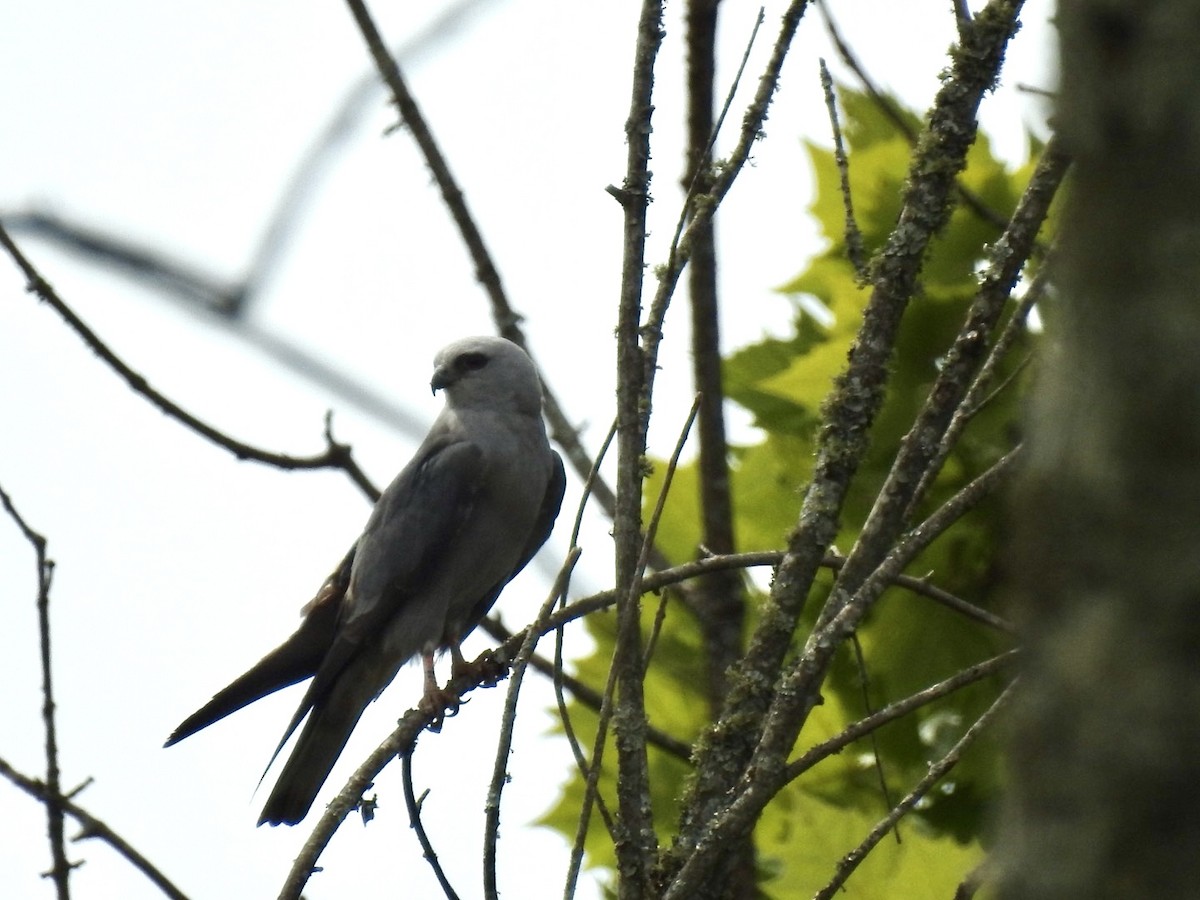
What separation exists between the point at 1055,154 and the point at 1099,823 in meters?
2.24

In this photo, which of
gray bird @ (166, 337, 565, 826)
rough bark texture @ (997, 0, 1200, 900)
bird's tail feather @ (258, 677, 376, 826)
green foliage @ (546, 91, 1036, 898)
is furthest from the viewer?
gray bird @ (166, 337, 565, 826)

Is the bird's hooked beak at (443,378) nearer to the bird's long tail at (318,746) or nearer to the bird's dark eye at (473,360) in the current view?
the bird's dark eye at (473,360)

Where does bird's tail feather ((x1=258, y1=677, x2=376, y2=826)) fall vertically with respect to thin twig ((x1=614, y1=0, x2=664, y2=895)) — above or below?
above

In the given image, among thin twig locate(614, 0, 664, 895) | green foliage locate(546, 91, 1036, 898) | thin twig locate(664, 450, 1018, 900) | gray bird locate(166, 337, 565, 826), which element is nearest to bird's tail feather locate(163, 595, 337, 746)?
gray bird locate(166, 337, 565, 826)

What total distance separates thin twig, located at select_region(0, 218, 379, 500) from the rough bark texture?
326 centimetres

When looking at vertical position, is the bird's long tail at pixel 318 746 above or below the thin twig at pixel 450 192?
below

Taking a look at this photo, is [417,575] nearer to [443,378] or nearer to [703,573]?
[443,378]

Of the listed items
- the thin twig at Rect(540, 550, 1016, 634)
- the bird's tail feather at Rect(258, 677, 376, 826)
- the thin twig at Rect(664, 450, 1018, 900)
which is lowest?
the thin twig at Rect(664, 450, 1018, 900)

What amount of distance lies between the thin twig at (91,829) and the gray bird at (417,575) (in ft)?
7.69

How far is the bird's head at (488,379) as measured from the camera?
6352mm

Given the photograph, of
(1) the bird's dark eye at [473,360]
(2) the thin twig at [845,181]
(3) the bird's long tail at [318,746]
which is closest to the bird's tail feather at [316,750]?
(3) the bird's long tail at [318,746]

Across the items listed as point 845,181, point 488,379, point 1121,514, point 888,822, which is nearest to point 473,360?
point 488,379

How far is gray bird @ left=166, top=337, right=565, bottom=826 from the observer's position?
562cm

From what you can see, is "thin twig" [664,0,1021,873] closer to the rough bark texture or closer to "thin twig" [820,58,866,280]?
"thin twig" [820,58,866,280]
